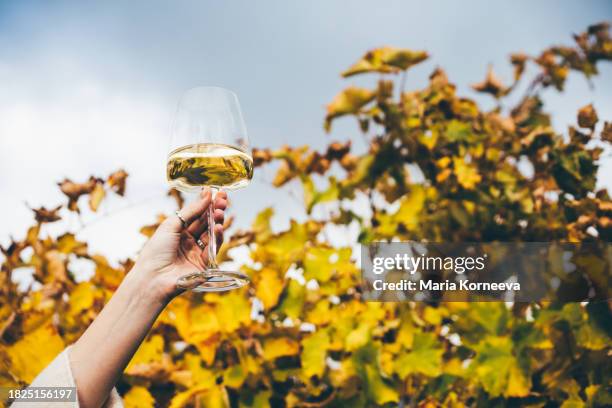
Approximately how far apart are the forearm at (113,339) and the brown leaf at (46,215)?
494mm

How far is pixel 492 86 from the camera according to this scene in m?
2.49

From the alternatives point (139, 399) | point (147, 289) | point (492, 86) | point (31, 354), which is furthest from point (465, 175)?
point (31, 354)

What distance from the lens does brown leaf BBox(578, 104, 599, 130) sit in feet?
5.98

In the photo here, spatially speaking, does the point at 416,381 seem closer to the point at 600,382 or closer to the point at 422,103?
the point at 600,382

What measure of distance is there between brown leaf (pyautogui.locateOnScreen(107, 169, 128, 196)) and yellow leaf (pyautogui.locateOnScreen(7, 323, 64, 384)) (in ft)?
1.72

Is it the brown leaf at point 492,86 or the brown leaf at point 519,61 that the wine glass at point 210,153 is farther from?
the brown leaf at point 519,61

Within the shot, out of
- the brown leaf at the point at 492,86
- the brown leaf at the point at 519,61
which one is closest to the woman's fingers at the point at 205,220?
the brown leaf at the point at 492,86

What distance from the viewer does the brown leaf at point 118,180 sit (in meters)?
1.99

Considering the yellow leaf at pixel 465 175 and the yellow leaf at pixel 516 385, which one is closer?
the yellow leaf at pixel 516 385

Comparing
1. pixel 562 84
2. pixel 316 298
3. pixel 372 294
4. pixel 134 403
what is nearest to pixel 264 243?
pixel 316 298

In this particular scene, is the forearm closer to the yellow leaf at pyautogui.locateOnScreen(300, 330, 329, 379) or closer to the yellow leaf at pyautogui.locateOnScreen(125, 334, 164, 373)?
the yellow leaf at pyautogui.locateOnScreen(125, 334, 164, 373)

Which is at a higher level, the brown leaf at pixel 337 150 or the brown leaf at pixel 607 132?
the brown leaf at pixel 337 150

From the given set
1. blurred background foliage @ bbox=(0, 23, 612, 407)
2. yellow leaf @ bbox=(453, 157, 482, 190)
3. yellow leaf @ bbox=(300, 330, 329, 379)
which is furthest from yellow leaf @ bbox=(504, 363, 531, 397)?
yellow leaf @ bbox=(453, 157, 482, 190)

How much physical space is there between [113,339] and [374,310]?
80cm
